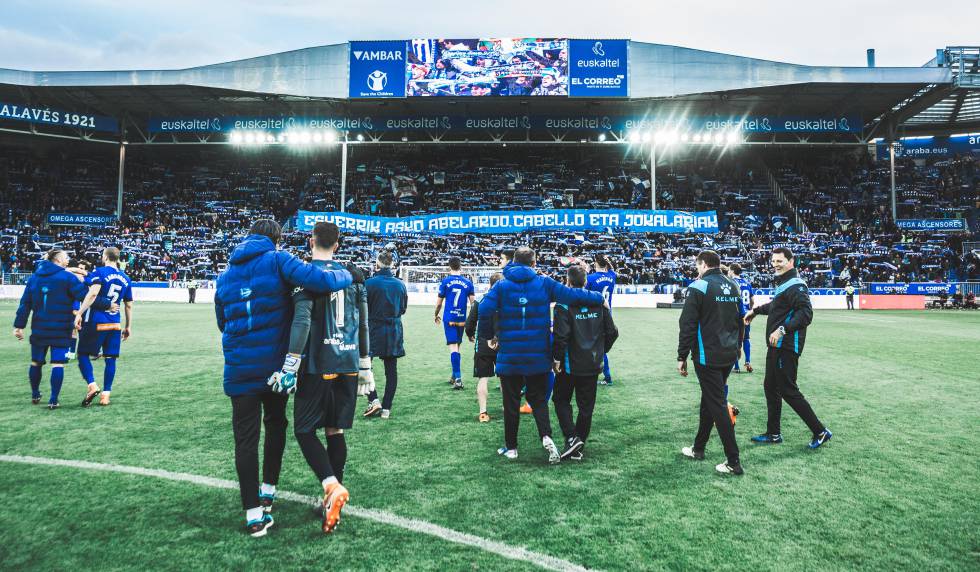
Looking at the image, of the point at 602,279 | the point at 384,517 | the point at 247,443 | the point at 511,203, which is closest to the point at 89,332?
the point at 247,443

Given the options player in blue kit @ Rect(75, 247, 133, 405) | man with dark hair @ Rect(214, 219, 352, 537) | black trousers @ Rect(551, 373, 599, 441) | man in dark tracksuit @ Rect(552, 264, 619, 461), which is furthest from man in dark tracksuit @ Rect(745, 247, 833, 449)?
player in blue kit @ Rect(75, 247, 133, 405)

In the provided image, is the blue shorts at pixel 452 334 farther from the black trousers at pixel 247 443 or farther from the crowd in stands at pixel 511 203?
the crowd in stands at pixel 511 203

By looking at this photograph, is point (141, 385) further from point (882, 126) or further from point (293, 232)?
point (882, 126)

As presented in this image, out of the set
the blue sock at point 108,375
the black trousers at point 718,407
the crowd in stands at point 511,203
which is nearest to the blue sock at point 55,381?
the blue sock at point 108,375

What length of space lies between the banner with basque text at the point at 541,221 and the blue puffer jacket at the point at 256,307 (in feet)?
85.1

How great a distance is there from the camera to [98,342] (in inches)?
270

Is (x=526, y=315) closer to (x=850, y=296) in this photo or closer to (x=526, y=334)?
(x=526, y=334)

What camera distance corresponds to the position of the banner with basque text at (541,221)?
2930cm

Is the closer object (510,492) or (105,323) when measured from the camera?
(510,492)

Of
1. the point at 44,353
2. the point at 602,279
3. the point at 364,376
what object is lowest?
the point at 44,353

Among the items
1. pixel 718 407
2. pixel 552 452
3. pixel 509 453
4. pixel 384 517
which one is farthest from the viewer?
pixel 509 453

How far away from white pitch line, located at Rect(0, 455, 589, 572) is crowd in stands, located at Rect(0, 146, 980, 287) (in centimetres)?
2539

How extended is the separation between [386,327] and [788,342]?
4413 mm

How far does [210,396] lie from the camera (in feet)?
24.2
